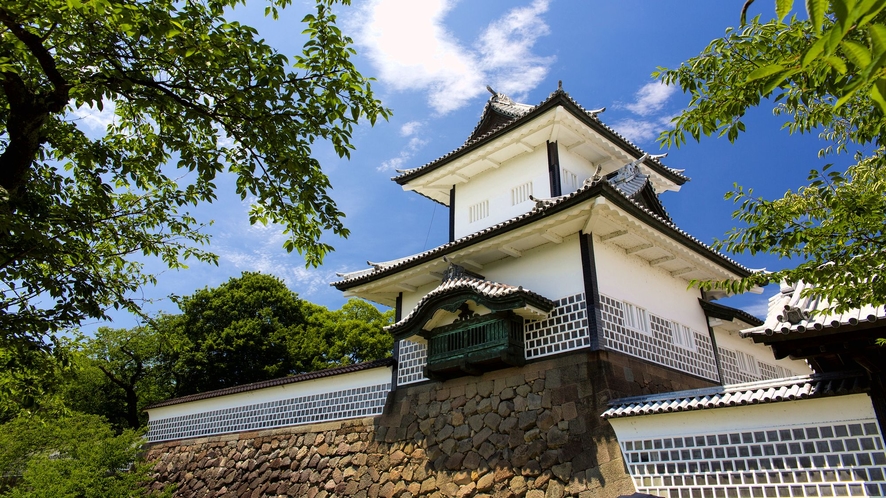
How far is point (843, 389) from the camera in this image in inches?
233

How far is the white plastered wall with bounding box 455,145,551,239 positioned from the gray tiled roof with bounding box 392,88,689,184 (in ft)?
2.98

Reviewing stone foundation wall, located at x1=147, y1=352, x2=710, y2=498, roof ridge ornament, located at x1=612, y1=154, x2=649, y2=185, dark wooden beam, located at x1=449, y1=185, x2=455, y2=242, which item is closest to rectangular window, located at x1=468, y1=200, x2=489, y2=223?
dark wooden beam, located at x1=449, y1=185, x2=455, y2=242

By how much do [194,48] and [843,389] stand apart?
25.4 ft

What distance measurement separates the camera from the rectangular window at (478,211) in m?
12.7

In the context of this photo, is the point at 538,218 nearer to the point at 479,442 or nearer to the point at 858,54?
the point at 479,442

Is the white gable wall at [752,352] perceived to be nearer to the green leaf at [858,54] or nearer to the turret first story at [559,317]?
the turret first story at [559,317]

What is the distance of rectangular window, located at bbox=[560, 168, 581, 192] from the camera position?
1154 cm

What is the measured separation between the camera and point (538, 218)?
9305mm

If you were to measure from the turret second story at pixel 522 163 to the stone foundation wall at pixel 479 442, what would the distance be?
4.10 meters

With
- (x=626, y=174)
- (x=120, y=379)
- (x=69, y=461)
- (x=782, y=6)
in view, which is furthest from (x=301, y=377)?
(x=782, y=6)

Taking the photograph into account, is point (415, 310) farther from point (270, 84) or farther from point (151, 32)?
point (151, 32)

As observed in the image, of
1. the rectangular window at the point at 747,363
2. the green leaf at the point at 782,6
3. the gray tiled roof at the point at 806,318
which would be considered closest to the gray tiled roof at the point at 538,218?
the rectangular window at the point at 747,363

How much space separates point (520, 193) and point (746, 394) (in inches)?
258

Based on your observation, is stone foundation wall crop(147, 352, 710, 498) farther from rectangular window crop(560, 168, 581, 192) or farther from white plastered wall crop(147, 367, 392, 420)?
rectangular window crop(560, 168, 581, 192)
